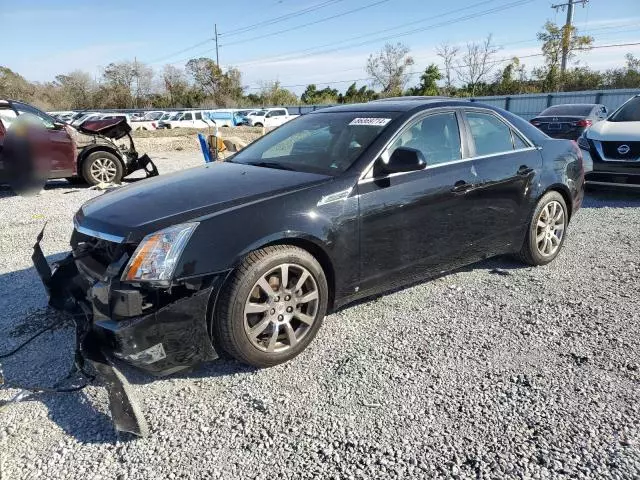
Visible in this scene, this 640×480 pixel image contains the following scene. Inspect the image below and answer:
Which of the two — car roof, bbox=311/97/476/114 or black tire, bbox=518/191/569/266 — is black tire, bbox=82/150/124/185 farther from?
black tire, bbox=518/191/569/266

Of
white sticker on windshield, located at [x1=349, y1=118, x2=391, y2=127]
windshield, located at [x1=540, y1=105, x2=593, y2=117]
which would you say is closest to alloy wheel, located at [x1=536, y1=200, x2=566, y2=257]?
white sticker on windshield, located at [x1=349, y1=118, x2=391, y2=127]

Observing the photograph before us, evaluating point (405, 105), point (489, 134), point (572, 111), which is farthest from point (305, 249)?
point (572, 111)

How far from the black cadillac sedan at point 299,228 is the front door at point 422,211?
0.01m

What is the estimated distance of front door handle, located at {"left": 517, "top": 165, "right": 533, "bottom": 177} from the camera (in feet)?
14.6

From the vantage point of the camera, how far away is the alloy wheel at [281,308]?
9.76ft

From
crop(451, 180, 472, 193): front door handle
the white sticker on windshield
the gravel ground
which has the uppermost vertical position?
the white sticker on windshield

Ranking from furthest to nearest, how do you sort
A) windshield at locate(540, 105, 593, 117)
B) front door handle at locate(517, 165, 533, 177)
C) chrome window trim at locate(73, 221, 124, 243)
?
windshield at locate(540, 105, 593, 117) → front door handle at locate(517, 165, 533, 177) → chrome window trim at locate(73, 221, 124, 243)

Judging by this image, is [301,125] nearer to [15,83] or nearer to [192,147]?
[192,147]

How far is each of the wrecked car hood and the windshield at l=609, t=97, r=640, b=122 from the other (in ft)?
29.6

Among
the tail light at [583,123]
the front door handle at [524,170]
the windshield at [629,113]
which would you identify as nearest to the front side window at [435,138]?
the front door handle at [524,170]

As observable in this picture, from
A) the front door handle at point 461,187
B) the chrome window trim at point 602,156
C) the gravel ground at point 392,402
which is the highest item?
the front door handle at point 461,187

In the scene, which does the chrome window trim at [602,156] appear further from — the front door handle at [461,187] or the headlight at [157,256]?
the headlight at [157,256]

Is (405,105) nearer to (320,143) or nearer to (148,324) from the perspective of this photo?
(320,143)

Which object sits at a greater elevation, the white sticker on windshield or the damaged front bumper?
the white sticker on windshield
